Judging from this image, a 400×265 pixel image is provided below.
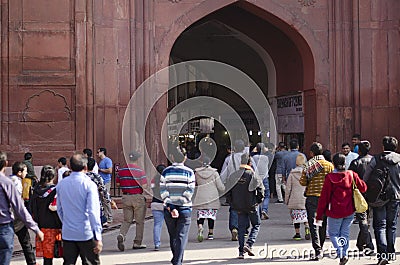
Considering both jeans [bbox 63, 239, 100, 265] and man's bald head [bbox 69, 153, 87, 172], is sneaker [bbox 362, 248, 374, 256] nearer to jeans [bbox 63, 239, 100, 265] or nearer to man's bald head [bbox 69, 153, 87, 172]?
jeans [bbox 63, 239, 100, 265]

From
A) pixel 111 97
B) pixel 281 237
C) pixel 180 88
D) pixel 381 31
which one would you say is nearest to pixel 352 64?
pixel 381 31

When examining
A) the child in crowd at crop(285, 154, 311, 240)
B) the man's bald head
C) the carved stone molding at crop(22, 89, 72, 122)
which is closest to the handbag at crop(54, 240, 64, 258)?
the man's bald head

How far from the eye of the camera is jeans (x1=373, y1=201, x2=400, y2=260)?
27.7 feet

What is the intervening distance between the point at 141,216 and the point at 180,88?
18723mm

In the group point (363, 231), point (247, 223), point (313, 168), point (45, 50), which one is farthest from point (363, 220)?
point (45, 50)

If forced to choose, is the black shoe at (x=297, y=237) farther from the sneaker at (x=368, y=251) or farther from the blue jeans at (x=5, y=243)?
the blue jeans at (x=5, y=243)

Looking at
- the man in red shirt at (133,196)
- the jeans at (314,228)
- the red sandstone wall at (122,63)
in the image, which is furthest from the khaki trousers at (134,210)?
the red sandstone wall at (122,63)

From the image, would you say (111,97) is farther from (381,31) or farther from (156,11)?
(381,31)

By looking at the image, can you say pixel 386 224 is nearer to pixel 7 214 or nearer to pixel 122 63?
pixel 7 214

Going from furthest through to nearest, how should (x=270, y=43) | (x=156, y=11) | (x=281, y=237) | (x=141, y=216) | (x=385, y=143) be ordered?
(x=270, y=43), (x=156, y=11), (x=281, y=237), (x=141, y=216), (x=385, y=143)

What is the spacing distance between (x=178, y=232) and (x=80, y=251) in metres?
1.69

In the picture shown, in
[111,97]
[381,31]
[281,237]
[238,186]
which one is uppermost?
[381,31]

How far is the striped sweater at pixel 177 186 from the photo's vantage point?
26.8ft

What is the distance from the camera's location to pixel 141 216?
33.7 ft
